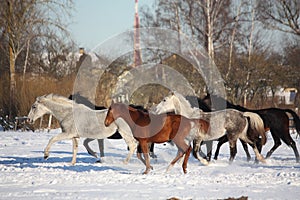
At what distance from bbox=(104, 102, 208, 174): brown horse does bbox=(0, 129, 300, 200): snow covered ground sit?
547 mm

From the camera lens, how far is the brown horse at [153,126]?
9.85 meters

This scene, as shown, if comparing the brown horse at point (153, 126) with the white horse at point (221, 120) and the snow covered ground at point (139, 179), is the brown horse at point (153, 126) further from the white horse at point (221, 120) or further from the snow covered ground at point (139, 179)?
the white horse at point (221, 120)

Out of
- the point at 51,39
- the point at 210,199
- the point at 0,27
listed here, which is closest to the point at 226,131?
the point at 210,199

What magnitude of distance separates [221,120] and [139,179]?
10.7 ft

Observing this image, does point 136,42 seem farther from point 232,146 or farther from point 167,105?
point 232,146

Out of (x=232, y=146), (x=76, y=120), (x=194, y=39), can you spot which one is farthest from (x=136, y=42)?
(x=232, y=146)

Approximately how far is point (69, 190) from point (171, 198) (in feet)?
6.25

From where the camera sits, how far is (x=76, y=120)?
11.6 meters

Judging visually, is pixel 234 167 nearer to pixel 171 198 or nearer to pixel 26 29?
pixel 171 198

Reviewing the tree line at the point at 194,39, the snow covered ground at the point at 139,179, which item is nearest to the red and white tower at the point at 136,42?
the tree line at the point at 194,39

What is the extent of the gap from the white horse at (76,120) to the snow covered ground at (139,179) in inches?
26.0

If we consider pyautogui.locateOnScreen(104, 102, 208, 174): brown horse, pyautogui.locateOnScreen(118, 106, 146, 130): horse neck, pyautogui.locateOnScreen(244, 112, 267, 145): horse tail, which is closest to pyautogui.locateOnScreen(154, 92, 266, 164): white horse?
pyautogui.locateOnScreen(244, 112, 267, 145): horse tail

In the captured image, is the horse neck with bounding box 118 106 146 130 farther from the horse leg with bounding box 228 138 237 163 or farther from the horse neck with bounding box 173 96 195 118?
the horse leg with bounding box 228 138 237 163

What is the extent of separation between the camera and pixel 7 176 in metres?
9.37
